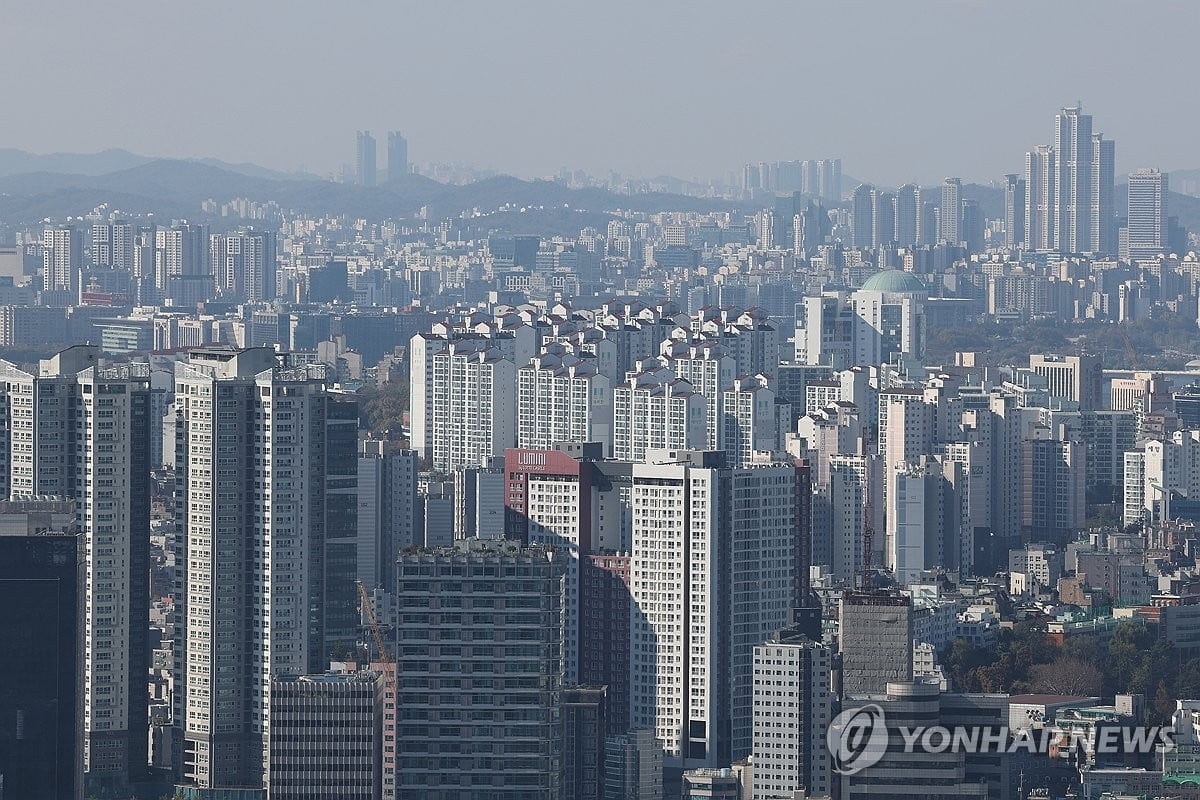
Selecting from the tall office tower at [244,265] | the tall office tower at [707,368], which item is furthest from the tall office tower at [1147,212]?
the tall office tower at [707,368]

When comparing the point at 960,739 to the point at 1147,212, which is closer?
the point at 960,739

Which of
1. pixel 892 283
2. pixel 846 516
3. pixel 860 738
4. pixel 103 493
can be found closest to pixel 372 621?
pixel 103 493

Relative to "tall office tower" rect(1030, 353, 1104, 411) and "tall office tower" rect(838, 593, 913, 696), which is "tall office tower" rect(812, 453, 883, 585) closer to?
"tall office tower" rect(838, 593, 913, 696)

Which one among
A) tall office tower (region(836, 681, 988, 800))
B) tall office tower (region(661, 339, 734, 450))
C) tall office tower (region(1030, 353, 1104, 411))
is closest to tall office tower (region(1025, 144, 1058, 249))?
tall office tower (region(1030, 353, 1104, 411))

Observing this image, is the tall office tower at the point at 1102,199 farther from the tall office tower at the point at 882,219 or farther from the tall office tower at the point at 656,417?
the tall office tower at the point at 656,417

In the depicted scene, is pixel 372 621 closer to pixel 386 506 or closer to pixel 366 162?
pixel 386 506
